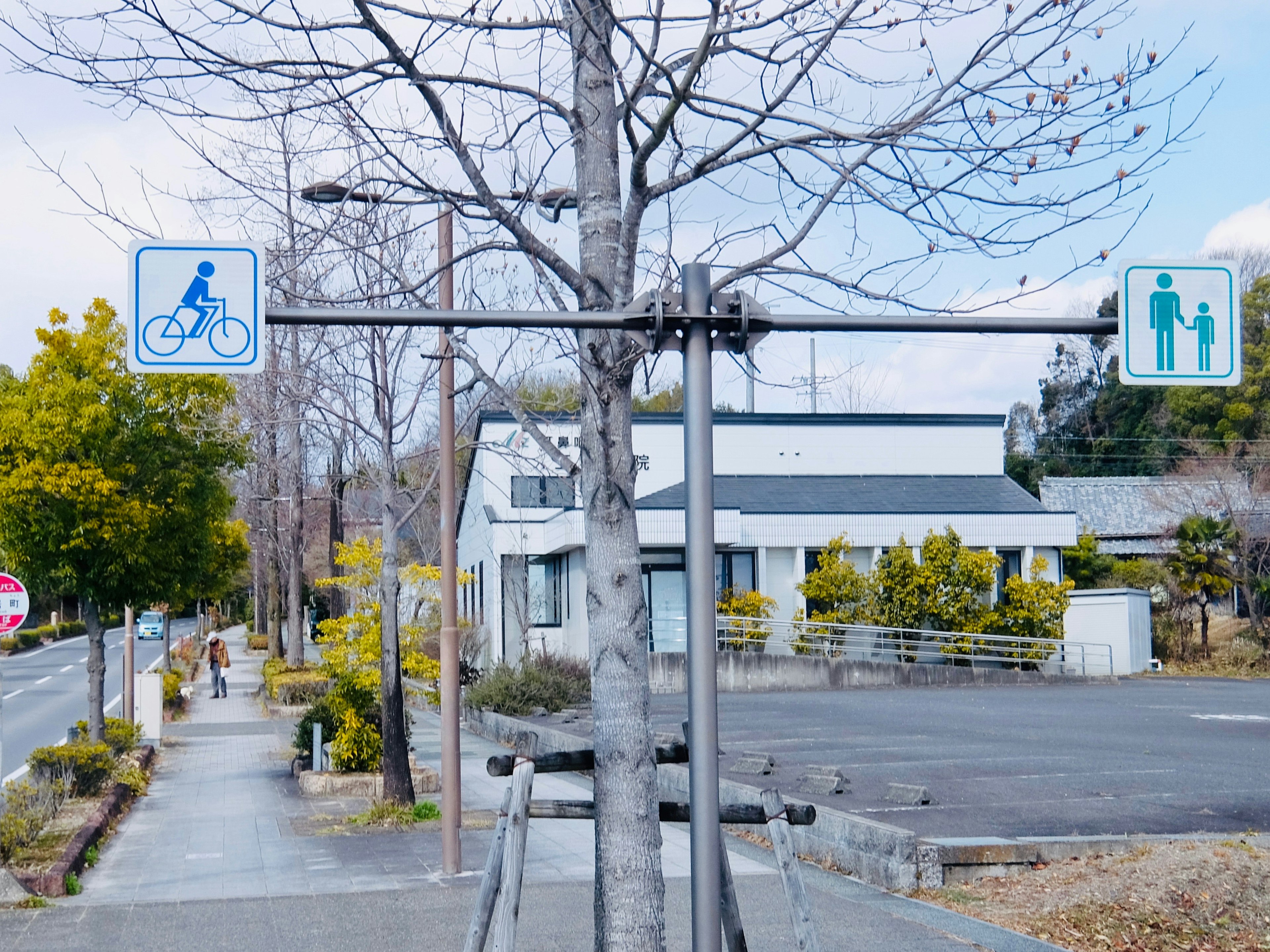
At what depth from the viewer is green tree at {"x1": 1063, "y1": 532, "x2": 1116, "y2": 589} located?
39938mm

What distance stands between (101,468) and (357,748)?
538 cm

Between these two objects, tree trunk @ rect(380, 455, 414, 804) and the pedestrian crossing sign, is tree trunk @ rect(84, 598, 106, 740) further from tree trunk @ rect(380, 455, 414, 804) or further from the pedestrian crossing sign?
the pedestrian crossing sign

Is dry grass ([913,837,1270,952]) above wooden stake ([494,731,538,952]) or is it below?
below

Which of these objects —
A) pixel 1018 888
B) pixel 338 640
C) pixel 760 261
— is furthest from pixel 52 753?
pixel 760 261

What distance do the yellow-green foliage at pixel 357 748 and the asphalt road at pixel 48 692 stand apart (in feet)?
A: 12.1

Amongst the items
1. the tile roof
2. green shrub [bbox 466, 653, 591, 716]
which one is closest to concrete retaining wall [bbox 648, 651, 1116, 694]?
green shrub [bbox 466, 653, 591, 716]

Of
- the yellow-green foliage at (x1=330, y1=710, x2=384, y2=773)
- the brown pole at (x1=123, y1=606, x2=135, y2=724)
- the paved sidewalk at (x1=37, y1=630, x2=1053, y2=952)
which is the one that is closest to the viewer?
the paved sidewalk at (x1=37, y1=630, x2=1053, y2=952)

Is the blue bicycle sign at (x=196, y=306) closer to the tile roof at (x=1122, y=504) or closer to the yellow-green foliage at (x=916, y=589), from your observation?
the yellow-green foliage at (x=916, y=589)

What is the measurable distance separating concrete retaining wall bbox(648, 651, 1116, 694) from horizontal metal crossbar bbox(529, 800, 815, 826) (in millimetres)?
23573

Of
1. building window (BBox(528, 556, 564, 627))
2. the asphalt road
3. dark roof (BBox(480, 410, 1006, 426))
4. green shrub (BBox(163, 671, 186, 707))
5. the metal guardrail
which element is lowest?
the asphalt road

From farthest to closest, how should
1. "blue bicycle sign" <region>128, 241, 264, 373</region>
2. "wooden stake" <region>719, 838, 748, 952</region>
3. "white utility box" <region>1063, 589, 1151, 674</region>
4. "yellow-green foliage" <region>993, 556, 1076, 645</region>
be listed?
"white utility box" <region>1063, 589, 1151, 674</region> → "yellow-green foliage" <region>993, 556, 1076, 645</region> → "wooden stake" <region>719, 838, 748, 952</region> → "blue bicycle sign" <region>128, 241, 264, 373</region>

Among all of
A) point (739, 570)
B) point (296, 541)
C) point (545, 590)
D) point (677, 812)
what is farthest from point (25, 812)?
point (545, 590)

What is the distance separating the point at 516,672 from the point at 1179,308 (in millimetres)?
20099

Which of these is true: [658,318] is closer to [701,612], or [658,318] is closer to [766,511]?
[701,612]
